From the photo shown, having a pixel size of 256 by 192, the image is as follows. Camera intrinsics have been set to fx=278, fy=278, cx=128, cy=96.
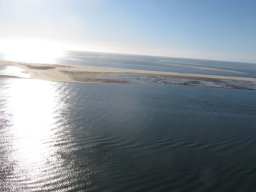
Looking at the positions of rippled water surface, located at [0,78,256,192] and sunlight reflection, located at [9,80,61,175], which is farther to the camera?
sunlight reflection, located at [9,80,61,175]

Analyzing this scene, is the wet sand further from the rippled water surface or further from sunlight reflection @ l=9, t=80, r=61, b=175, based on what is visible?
the rippled water surface

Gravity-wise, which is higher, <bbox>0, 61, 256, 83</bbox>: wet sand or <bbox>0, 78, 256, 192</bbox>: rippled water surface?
<bbox>0, 61, 256, 83</bbox>: wet sand

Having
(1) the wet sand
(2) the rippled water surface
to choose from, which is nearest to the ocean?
(2) the rippled water surface

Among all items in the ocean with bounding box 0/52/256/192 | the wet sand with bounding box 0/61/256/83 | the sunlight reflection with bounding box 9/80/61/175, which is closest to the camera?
the ocean with bounding box 0/52/256/192

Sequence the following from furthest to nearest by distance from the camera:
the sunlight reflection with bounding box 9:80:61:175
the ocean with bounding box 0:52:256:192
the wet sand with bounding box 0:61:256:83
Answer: the wet sand with bounding box 0:61:256:83 < the sunlight reflection with bounding box 9:80:61:175 < the ocean with bounding box 0:52:256:192

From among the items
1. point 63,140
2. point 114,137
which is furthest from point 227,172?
point 63,140

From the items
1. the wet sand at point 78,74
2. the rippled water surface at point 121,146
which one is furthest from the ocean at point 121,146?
A: the wet sand at point 78,74

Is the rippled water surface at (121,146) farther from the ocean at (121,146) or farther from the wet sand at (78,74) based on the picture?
the wet sand at (78,74)
